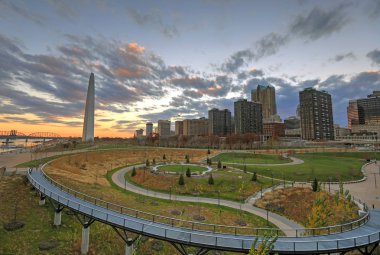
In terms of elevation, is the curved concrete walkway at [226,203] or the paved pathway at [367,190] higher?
the paved pathway at [367,190]

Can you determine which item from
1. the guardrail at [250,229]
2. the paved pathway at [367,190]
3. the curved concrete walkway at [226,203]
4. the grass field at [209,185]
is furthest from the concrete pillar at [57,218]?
the paved pathway at [367,190]

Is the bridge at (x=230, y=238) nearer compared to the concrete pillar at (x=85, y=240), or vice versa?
the bridge at (x=230, y=238)

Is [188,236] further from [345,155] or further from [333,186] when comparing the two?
[345,155]

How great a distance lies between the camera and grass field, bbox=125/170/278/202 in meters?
46.5

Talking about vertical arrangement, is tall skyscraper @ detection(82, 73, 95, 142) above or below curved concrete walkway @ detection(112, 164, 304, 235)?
above

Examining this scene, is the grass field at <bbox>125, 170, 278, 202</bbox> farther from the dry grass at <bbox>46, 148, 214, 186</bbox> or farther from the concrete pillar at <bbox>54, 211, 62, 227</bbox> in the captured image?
the concrete pillar at <bbox>54, 211, 62, 227</bbox>

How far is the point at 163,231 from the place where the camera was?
22.6m

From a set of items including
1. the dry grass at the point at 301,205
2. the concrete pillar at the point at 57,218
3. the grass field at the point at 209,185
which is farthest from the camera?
the grass field at the point at 209,185

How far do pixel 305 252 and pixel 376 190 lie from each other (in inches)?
1596

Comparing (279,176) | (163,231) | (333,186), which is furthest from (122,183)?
(333,186)

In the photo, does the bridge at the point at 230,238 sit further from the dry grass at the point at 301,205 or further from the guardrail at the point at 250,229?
the dry grass at the point at 301,205

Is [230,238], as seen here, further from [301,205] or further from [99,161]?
[99,161]

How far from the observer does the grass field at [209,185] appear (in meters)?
46.5

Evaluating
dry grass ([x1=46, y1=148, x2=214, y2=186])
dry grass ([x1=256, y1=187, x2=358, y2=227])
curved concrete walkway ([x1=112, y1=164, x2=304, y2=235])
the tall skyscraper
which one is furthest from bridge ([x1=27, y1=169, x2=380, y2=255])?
the tall skyscraper
